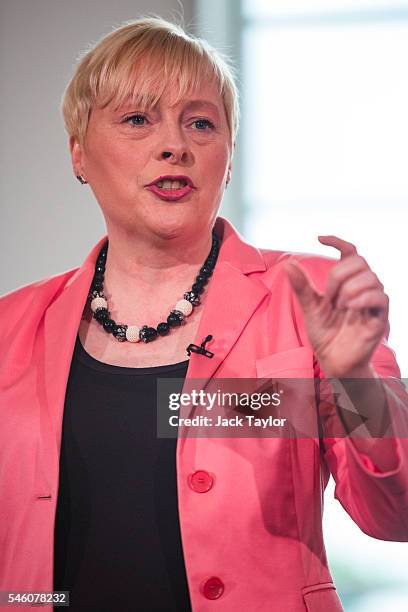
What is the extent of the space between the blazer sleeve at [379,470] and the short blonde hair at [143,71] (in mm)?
438

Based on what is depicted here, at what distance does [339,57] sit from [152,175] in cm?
174

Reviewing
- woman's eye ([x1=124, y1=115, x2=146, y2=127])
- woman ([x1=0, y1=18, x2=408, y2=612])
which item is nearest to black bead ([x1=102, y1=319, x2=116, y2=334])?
woman ([x1=0, y1=18, x2=408, y2=612])

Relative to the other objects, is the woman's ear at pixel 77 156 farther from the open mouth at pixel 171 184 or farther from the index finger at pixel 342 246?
the index finger at pixel 342 246

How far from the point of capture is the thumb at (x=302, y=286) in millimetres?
1101

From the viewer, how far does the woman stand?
1312 millimetres

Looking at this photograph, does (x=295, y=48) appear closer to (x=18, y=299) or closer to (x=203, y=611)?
(x=18, y=299)

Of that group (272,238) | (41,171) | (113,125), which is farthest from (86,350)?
(272,238)

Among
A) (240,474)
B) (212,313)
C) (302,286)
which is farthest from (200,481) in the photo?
(302,286)

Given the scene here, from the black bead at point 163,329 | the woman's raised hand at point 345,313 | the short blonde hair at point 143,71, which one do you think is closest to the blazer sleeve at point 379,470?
the woman's raised hand at point 345,313

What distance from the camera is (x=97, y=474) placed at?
56.0 inches

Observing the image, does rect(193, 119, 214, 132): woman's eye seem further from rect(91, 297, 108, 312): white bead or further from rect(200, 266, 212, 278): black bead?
rect(91, 297, 108, 312): white bead

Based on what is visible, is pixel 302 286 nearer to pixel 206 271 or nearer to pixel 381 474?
pixel 381 474

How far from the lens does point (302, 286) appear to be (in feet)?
3.65

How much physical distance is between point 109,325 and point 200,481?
370mm
